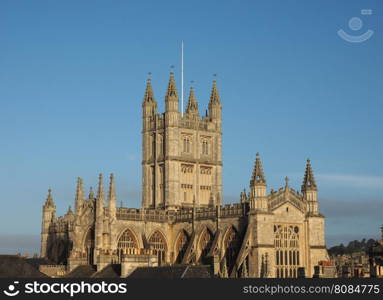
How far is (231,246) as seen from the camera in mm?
99250

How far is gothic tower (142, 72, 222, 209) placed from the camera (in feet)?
380

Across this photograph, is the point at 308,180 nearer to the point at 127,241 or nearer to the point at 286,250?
the point at 286,250

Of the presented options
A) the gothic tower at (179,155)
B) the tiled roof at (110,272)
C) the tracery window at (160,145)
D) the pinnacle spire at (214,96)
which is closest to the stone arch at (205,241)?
the gothic tower at (179,155)

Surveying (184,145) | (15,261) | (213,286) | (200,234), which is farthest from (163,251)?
(213,286)

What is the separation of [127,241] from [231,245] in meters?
13.1

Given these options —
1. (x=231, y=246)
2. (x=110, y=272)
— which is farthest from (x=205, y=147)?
(x=110, y=272)

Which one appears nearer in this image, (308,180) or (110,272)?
(110,272)

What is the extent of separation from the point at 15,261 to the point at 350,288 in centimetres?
3014

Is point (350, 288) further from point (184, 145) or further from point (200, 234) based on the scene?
point (184, 145)

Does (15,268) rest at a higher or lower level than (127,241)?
lower

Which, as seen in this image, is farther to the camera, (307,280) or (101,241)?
(101,241)

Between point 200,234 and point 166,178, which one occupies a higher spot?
point 166,178

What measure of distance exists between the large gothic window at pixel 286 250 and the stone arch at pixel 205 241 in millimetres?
8424

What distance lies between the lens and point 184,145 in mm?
117812
